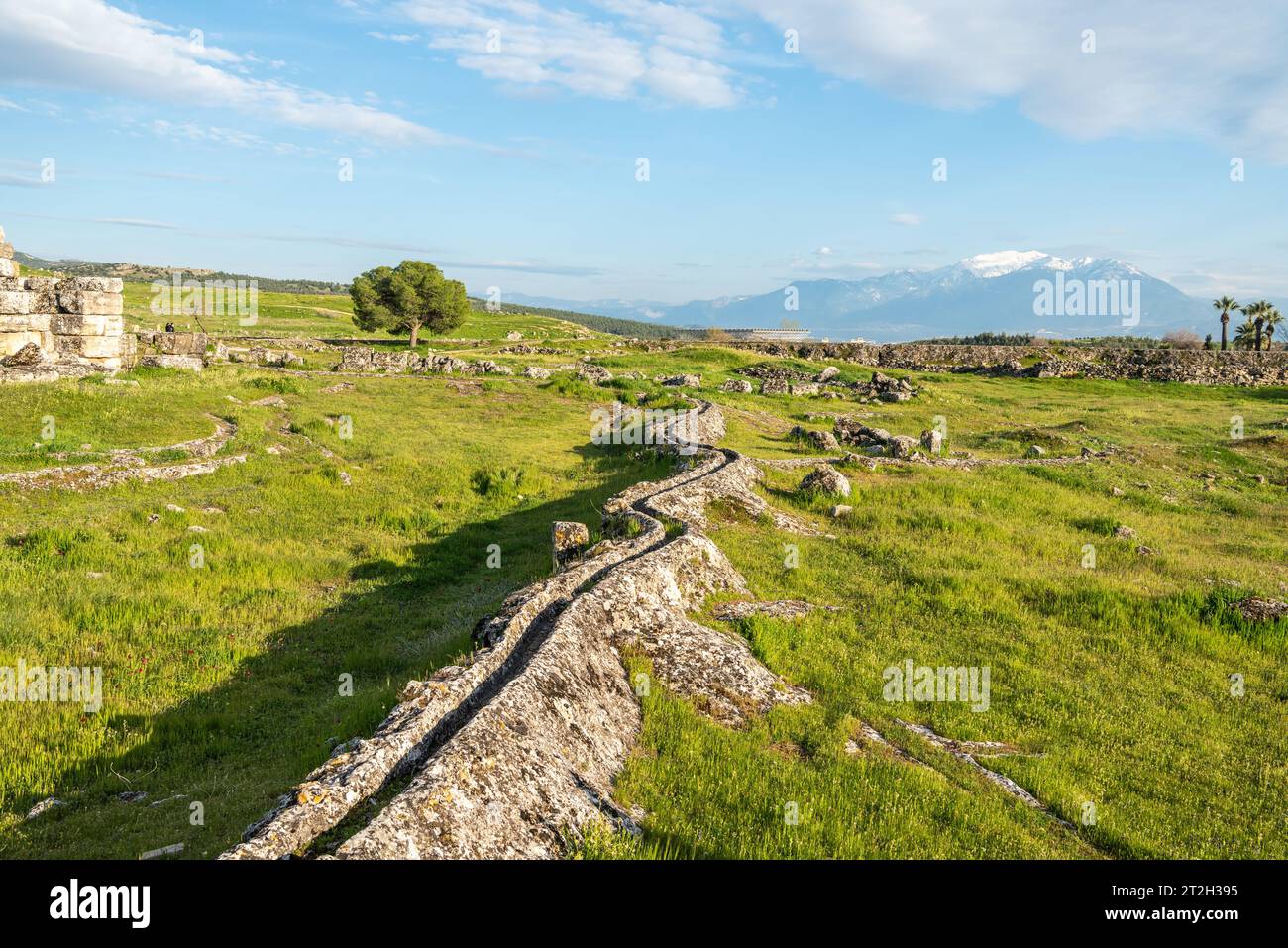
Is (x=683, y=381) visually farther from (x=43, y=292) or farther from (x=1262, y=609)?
(x=1262, y=609)

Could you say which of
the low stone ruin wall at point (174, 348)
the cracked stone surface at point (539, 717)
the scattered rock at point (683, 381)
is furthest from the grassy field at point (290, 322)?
the cracked stone surface at point (539, 717)

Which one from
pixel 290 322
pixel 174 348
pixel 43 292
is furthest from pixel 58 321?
pixel 290 322

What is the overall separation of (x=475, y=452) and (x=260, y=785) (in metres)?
21.4

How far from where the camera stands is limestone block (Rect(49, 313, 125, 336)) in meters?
31.6

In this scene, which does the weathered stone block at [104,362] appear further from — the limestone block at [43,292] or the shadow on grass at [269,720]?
the shadow on grass at [269,720]

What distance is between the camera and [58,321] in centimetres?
3156

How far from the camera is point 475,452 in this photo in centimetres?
2888

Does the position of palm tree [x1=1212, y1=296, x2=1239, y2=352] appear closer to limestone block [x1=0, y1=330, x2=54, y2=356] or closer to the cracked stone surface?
the cracked stone surface

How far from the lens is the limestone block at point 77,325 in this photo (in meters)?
31.6

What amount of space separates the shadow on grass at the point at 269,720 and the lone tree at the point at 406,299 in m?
66.0

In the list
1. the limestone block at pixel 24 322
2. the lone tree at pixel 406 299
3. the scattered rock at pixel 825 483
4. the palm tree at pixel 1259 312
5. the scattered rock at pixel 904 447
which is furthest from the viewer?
the lone tree at pixel 406 299

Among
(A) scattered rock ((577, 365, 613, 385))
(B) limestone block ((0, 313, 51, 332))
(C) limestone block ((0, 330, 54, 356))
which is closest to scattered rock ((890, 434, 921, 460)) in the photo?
(A) scattered rock ((577, 365, 613, 385))
